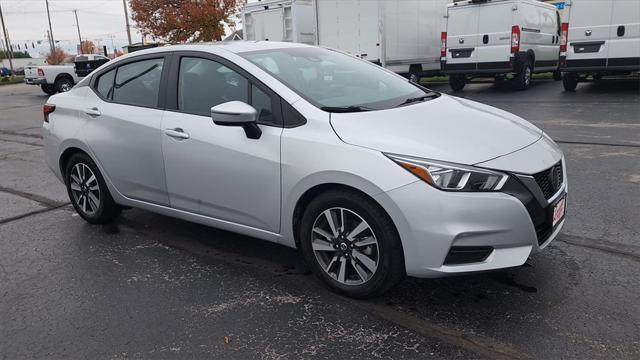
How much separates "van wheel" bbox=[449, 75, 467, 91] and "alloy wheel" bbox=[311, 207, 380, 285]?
13.3 metres

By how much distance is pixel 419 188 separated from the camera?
286 centimetres

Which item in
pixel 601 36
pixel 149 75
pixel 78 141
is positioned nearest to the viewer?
pixel 149 75

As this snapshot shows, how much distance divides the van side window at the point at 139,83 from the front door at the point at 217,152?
8.9 inches

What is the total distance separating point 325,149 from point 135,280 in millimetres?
1690

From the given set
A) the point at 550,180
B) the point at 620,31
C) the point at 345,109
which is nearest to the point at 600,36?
the point at 620,31

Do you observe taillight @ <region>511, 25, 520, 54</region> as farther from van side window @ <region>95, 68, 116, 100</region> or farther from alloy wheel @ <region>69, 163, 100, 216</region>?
alloy wheel @ <region>69, 163, 100, 216</region>

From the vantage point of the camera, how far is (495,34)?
1352 centimetres

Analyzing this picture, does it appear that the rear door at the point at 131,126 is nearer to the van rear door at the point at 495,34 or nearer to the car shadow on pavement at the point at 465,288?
the car shadow on pavement at the point at 465,288

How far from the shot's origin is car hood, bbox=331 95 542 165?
297 centimetres

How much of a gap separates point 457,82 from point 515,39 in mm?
2714

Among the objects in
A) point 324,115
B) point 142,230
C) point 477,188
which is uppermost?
point 324,115

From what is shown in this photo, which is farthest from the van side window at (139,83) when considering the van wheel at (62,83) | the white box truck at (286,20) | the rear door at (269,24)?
the van wheel at (62,83)

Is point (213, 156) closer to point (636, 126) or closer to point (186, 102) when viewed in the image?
point (186, 102)

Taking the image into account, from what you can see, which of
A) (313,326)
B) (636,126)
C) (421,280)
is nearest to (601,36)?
(636,126)
